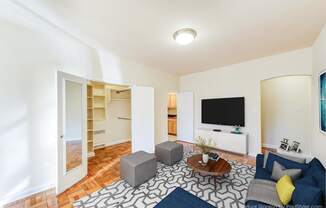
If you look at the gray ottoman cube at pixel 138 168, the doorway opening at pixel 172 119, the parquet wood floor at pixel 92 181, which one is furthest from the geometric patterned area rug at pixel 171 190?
the doorway opening at pixel 172 119

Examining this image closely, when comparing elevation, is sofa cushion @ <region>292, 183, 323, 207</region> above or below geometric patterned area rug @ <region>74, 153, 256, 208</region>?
above

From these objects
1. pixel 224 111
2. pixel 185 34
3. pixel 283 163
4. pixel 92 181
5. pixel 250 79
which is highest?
pixel 185 34

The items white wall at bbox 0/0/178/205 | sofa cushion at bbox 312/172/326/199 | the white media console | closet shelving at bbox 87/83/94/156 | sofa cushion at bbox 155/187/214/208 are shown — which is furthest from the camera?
closet shelving at bbox 87/83/94/156

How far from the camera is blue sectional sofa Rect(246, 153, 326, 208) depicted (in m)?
1.24

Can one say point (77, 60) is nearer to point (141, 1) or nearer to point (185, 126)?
point (141, 1)

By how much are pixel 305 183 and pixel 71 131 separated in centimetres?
347

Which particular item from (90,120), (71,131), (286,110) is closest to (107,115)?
(90,120)

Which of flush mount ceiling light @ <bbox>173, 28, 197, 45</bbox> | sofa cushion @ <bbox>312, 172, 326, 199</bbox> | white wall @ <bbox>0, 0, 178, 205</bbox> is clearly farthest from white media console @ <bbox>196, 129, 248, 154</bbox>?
white wall @ <bbox>0, 0, 178, 205</bbox>

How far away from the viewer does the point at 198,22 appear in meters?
2.02

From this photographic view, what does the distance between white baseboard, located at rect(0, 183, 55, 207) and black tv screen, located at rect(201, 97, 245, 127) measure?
4229 millimetres

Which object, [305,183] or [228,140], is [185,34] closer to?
[305,183]

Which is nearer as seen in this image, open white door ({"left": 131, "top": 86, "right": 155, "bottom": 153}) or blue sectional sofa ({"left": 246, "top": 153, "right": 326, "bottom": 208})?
blue sectional sofa ({"left": 246, "top": 153, "right": 326, "bottom": 208})

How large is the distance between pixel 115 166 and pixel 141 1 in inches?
127

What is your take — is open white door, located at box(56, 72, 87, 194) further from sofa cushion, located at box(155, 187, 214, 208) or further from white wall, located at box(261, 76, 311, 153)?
white wall, located at box(261, 76, 311, 153)
